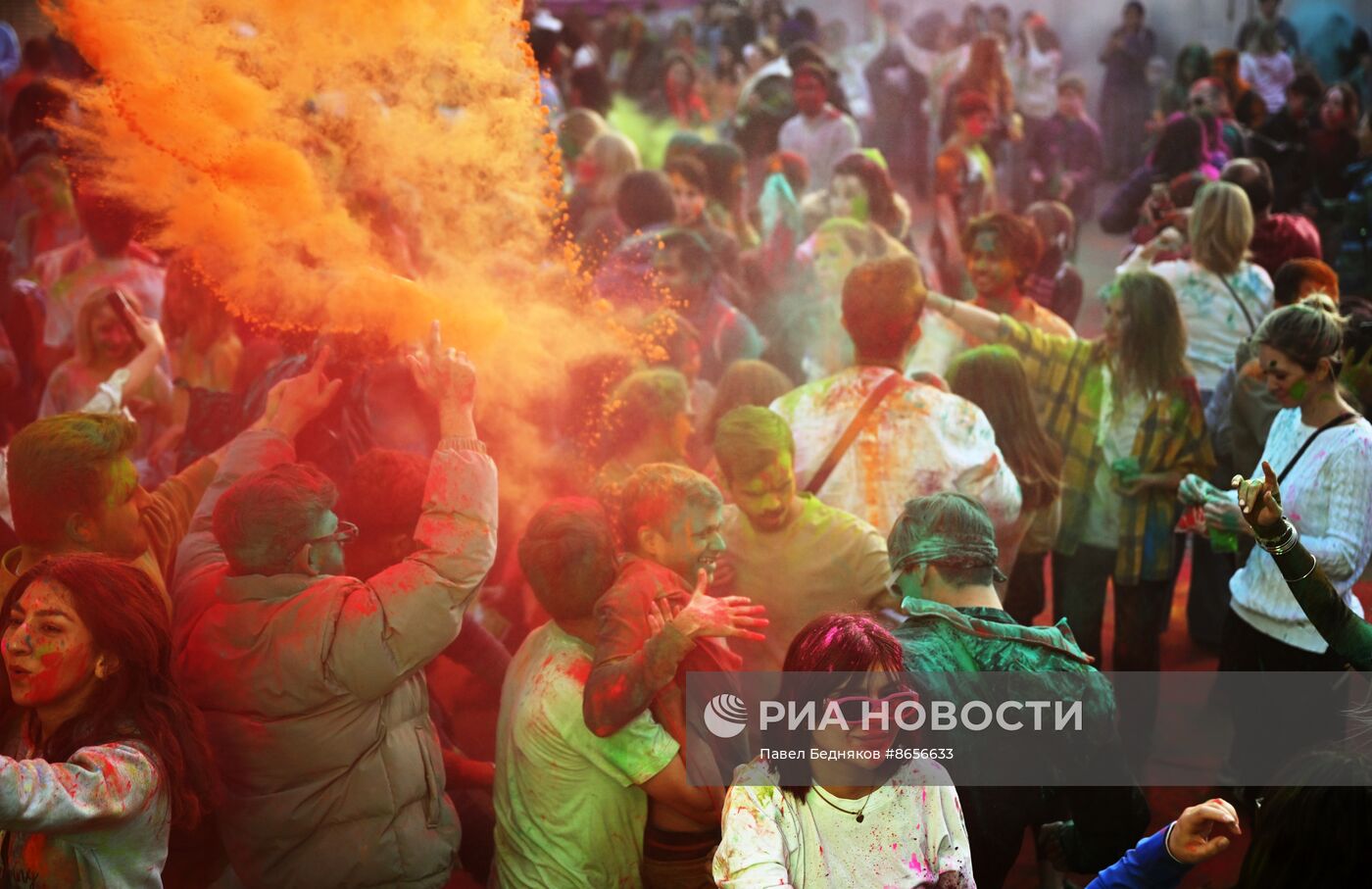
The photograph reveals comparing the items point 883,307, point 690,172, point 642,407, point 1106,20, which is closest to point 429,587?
point 642,407

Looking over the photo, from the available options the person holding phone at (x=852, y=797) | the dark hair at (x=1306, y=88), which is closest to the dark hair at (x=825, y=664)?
the person holding phone at (x=852, y=797)

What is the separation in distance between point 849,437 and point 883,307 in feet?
1.55

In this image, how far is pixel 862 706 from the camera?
2.76 m

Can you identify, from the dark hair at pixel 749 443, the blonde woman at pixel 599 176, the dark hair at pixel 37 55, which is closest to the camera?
the dark hair at pixel 749 443

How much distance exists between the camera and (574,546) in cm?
339

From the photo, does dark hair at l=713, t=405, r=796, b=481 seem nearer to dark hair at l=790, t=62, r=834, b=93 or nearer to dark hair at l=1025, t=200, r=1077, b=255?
dark hair at l=1025, t=200, r=1077, b=255

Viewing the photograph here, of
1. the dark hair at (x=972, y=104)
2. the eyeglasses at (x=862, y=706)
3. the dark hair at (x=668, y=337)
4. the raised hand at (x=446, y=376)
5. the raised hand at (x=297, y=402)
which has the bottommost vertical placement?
the dark hair at (x=668, y=337)

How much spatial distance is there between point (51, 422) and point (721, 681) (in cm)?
198

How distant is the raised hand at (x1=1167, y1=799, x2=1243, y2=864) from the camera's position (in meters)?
2.56

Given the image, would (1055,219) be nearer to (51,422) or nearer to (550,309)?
(550,309)

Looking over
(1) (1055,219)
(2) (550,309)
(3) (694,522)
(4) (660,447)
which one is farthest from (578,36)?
(3) (694,522)

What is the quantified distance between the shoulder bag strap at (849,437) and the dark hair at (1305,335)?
1.24 m

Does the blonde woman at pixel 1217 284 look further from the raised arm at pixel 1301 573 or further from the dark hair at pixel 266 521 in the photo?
the dark hair at pixel 266 521

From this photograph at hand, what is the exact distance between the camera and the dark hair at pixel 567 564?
3.38m
